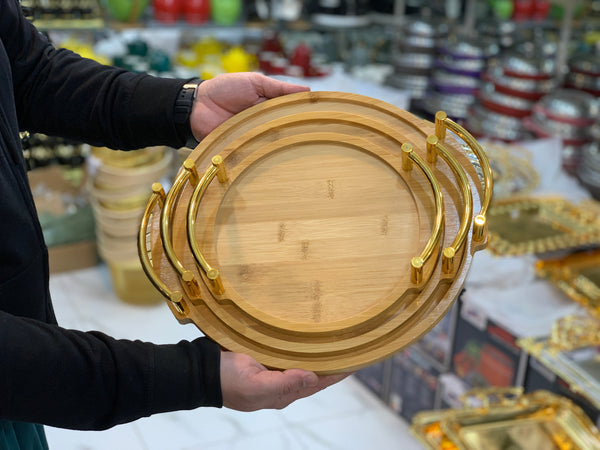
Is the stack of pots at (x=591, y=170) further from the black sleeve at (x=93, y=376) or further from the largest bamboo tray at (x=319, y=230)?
the black sleeve at (x=93, y=376)

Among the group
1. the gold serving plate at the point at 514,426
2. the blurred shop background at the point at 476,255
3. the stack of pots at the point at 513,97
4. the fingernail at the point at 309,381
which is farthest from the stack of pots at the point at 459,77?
the fingernail at the point at 309,381

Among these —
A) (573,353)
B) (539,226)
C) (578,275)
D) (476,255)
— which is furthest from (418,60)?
(573,353)

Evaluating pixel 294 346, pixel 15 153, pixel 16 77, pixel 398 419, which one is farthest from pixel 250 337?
pixel 398 419

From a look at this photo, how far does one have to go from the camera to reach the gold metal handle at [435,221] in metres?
0.67

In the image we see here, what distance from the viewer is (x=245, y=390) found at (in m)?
0.65

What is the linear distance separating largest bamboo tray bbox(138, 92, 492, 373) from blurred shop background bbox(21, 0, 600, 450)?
229mm

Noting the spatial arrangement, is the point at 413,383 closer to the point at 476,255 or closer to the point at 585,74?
the point at 476,255

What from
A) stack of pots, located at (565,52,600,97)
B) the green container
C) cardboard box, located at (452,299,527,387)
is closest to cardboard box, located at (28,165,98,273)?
cardboard box, located at (452,299,527,387)

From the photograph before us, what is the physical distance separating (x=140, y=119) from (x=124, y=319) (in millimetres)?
1350

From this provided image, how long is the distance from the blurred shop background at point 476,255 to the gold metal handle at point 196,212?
0.22 metres

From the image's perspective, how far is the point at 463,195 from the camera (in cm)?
73

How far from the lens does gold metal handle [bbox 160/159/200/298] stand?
681 mm

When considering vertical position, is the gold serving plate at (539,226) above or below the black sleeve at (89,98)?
below

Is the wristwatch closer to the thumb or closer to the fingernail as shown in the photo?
the thumb
